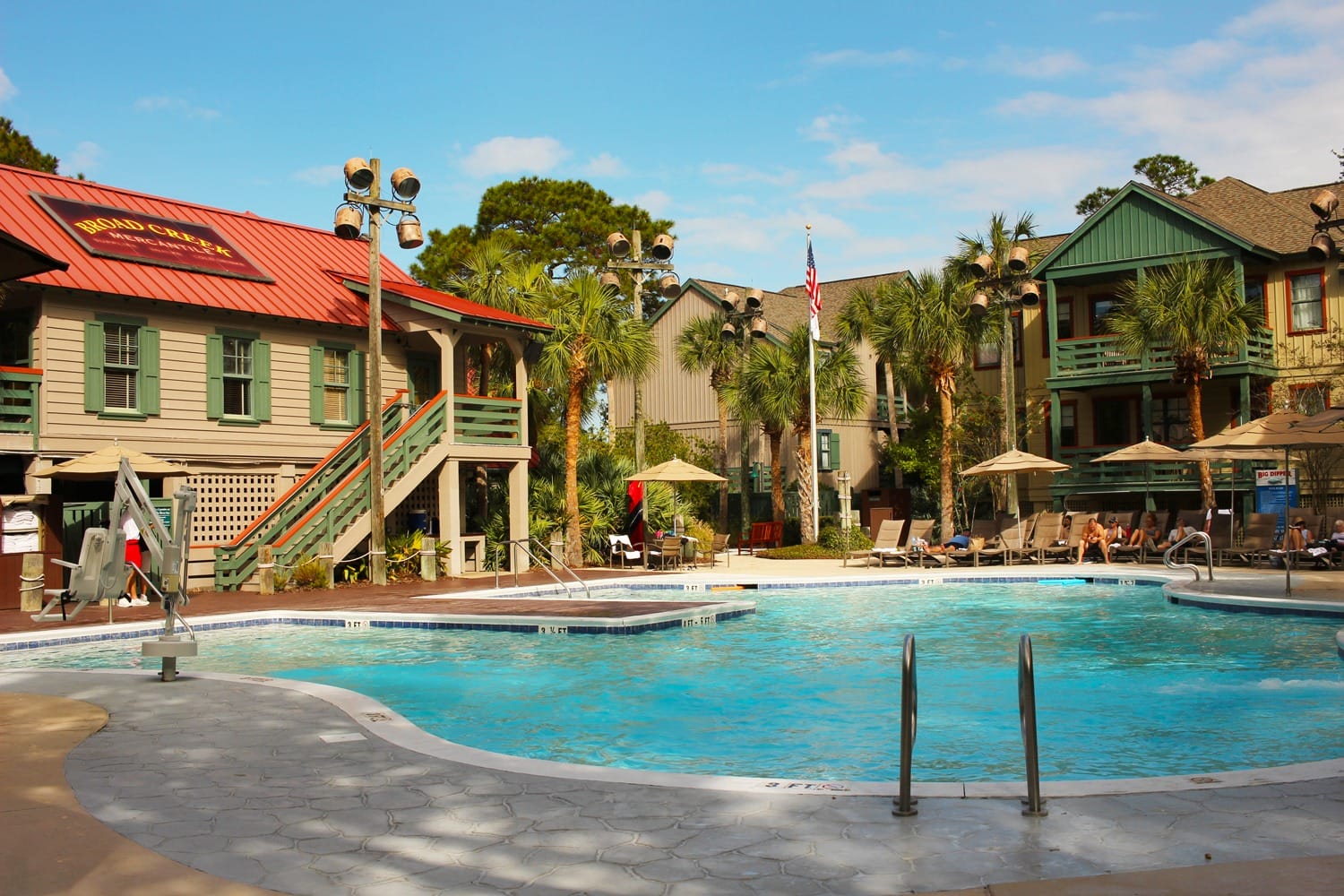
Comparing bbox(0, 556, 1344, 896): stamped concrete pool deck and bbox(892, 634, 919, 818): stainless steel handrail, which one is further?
bbox(892, 634, 919, 818): stainless steel handrail

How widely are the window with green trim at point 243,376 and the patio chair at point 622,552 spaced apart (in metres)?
7.49

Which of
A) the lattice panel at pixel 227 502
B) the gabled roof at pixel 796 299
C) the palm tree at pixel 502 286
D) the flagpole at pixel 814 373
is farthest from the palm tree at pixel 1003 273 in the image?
the lattice panel at pixel 227 502

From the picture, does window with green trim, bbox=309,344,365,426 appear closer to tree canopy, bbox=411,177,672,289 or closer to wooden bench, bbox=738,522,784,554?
wooden bench, bbox=738,522,784,554

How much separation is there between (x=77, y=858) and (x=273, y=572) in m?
15.1

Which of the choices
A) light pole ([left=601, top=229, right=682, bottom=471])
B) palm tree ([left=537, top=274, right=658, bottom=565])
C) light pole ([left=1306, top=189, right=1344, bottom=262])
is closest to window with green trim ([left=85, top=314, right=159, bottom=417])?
palm tree ([left=537, top=274, right=658, bottom=565])

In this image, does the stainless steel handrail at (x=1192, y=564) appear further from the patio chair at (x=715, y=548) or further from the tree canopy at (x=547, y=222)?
the tree canopy at (x=547, y=222)

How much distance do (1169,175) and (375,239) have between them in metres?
42.1

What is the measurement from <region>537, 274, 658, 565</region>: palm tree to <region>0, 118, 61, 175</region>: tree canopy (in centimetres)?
2243

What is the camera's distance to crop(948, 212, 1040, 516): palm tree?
28.7m

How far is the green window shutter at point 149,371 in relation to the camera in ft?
66.9

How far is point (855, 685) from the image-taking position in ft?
37.0

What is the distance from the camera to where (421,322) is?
75.2 feet

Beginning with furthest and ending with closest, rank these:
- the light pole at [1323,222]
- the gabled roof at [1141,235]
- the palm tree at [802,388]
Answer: the gabled roof at [1141,235]
the palm tree at [802,388]
the light pole at [1323,222]

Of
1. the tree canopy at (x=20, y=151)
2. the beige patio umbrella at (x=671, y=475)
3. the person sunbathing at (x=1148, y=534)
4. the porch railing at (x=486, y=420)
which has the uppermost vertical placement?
the tree canopy at (x=20, y=151)
